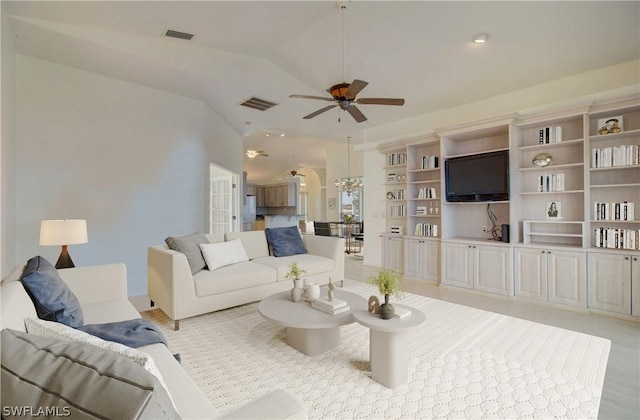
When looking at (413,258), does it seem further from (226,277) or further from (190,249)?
(190,249)

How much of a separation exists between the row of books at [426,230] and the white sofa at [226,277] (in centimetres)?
159

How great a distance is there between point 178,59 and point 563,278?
5508 millimetres

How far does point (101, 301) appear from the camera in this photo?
2.60 meters

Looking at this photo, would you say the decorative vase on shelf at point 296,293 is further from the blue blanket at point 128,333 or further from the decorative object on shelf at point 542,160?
the decorative object on shelf at point 542,160

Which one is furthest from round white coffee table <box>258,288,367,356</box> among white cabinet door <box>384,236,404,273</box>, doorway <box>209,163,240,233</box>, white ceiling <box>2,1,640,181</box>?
doorway <box>209,163,240,233</box>

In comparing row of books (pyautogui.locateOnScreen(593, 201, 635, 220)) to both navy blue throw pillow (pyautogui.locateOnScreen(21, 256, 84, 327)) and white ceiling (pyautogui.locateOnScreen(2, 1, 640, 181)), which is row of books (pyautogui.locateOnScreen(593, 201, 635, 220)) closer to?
white ceiling (pyautogui.locateOnScreen(2, 1, 640, 181))

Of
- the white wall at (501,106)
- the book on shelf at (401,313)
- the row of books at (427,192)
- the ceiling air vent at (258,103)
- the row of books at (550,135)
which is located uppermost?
the ceiling air vent at (258,103)

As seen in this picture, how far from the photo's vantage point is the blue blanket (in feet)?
5.57

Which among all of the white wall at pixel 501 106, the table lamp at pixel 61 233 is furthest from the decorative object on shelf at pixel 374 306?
the white wall at pixel 501 106

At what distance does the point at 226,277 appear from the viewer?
3.45m

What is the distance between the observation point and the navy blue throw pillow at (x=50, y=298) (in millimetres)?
1693

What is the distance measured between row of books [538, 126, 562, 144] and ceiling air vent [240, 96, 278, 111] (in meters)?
4.11

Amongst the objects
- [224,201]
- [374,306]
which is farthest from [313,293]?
[224,201]

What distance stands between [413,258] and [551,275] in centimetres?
197
